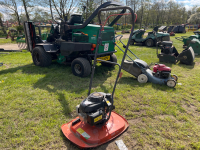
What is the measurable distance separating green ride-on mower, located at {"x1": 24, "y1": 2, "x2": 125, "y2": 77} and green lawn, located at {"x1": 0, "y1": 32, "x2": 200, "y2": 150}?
0.69 metres

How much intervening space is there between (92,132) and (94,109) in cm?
45

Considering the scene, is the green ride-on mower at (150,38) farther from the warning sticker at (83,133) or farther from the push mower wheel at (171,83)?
the warning sticker at (83,133)

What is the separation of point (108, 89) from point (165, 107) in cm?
163

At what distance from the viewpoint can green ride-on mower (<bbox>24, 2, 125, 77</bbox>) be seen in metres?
5.06

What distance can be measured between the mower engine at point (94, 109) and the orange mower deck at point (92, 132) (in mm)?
195

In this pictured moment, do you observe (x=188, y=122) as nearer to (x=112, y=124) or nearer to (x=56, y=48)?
(x=112, y=124)

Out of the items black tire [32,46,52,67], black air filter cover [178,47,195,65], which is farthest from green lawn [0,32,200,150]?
black air filter cover [178,47,195,65]

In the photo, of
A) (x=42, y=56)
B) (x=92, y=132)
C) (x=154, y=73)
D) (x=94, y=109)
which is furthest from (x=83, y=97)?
(x=42, y=56)

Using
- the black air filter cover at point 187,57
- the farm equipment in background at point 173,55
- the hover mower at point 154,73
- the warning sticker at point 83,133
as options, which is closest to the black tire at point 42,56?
the hover mower at point 154,73

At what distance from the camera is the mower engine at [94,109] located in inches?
87.6

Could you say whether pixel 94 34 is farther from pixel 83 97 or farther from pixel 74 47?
pixel 83 97

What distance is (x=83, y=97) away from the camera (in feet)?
12.5

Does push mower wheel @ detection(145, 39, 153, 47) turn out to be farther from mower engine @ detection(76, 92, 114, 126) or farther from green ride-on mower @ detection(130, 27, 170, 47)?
mower engine @ detection(76, 92, 114, 126)

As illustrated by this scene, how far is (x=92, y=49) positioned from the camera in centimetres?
507
